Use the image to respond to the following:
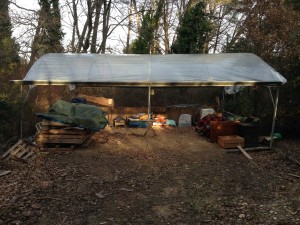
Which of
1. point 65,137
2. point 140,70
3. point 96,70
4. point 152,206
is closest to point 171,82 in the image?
point 140,70

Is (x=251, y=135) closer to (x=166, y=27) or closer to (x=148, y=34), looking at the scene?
(x=148, y=34)

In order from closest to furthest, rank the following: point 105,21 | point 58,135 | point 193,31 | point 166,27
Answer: point 58,135 < point 193,31 < point 105,21 < point 166,27

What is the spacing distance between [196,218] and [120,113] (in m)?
10.2

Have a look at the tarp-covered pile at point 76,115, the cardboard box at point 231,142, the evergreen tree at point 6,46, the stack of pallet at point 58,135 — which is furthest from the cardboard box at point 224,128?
the evergreen tree at point 6,46

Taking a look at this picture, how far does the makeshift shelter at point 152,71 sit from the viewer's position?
970 centimetres

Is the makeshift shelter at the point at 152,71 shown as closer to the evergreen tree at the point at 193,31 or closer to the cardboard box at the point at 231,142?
the cardboard box at the point at 231,142

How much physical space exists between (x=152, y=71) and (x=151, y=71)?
0.03 meters

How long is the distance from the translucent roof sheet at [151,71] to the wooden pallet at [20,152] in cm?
226

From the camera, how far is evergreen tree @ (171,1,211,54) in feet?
62.6

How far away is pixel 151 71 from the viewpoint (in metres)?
10.4

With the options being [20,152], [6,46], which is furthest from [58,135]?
[6,46]

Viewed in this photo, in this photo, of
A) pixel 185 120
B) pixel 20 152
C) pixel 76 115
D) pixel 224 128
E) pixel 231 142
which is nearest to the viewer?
pixel 20 152

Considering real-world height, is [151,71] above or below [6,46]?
below

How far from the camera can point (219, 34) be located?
26891mm
